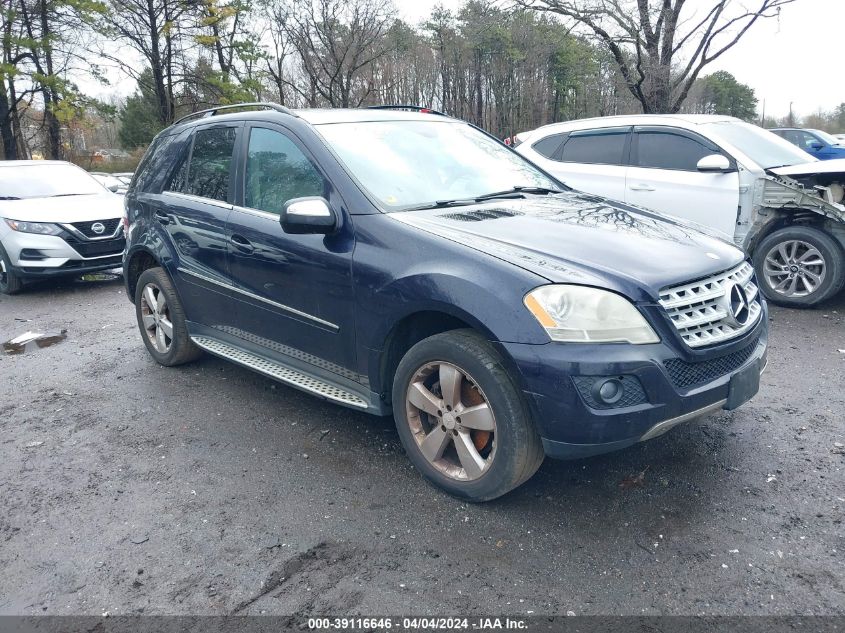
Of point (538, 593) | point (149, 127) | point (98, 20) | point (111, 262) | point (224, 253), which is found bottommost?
point (538, 593)

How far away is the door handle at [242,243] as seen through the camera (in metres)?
3.77

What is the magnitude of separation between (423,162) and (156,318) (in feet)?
8.27

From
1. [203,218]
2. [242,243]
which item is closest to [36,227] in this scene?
[203,218]

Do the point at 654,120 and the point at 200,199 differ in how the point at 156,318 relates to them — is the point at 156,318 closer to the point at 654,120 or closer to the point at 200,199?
the point at 200,199

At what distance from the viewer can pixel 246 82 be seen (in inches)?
981

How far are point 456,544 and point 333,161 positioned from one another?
6.67ft

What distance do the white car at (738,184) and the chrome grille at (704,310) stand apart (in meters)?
3.01

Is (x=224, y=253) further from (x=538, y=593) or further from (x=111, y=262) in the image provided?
(x=111, y=262)

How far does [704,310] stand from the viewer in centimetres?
277

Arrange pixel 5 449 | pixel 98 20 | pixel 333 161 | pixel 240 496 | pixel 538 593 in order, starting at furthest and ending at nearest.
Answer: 1. pixel 98 20
2. pixel 5 449
3. pixel 333 161
4. pixel 240 496
5. pixel 538 593

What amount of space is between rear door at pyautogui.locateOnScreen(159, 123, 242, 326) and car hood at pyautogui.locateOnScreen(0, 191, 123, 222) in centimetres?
439

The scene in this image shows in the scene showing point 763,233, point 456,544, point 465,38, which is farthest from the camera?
point 465,38

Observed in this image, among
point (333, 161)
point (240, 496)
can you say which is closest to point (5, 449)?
point (240, 496)

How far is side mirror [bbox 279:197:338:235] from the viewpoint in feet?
10.3
